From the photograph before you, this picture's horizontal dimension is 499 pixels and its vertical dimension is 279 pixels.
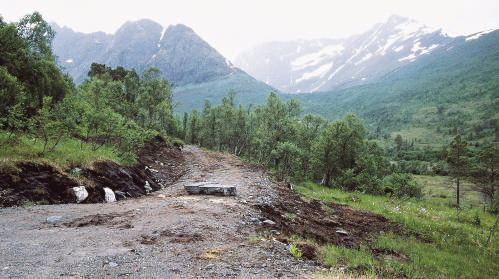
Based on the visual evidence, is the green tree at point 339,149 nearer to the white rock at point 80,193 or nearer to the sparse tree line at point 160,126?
the sparse tree line at point 160,126

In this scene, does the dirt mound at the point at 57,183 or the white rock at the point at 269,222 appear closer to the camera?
the dirt mound at the point at 57,183

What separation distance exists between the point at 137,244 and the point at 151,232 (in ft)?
3.25

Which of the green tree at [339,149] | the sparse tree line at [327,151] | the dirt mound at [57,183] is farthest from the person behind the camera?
the green tree at [339,149]

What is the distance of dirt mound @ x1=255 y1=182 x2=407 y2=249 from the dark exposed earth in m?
0.07

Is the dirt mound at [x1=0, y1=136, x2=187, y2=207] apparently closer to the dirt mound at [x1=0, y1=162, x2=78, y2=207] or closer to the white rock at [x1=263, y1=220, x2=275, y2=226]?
the dirt mound at [x1=0, y1=162, x2=78, y2=207]

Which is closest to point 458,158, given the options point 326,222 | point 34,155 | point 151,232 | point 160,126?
point 326,222

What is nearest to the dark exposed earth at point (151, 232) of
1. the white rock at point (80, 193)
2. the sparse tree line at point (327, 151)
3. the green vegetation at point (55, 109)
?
the white rock at point (80, 193)

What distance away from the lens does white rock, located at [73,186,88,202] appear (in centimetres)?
1094

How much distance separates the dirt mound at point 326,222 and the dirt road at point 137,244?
144 centimetres

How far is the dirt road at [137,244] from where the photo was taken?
17.2 feet

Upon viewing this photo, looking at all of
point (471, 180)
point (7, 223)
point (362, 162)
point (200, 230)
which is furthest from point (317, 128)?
point (7, 223)

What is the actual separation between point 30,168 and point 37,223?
423 cm

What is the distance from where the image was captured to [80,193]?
11.1 m

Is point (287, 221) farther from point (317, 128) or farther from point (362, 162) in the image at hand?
point (317, 128)
